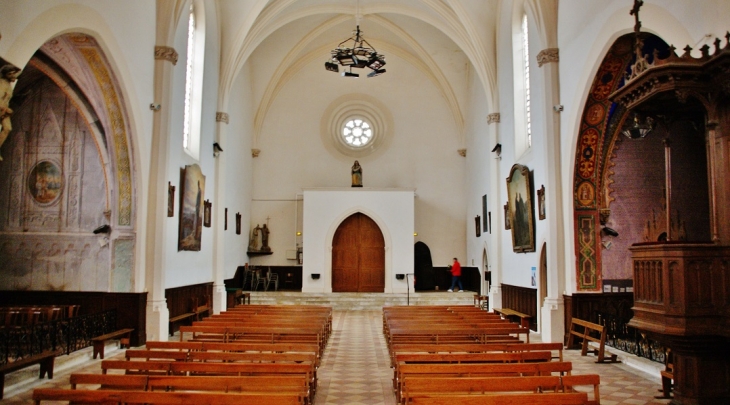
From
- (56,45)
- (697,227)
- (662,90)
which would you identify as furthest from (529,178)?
(56,45)

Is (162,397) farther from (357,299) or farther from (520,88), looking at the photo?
(357,299)

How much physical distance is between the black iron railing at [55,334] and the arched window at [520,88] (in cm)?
1098

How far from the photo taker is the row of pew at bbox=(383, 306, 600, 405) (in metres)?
4.75

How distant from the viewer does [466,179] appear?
78.2 ft

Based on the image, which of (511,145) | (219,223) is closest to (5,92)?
(219,223)

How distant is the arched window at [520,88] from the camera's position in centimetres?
1591

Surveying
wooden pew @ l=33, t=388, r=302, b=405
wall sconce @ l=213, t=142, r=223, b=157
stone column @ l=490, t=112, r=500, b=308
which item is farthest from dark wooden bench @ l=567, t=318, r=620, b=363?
wall sconce @ l=213, t=142, r=223, b=157

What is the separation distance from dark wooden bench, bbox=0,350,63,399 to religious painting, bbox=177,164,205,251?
536cm

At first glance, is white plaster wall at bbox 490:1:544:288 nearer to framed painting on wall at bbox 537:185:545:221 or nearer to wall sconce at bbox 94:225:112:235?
framed painting on wall at bbox 537:185:545:221

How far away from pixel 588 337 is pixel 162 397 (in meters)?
8.13

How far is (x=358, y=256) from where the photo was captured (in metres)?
23.0

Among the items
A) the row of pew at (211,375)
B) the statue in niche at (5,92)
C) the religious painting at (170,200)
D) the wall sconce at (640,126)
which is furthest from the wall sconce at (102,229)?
the wall sconce at (640,126)

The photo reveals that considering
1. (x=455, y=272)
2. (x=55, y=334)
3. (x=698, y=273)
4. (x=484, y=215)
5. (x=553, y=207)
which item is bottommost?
(x=55, y=334)

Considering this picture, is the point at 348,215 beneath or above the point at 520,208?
above
